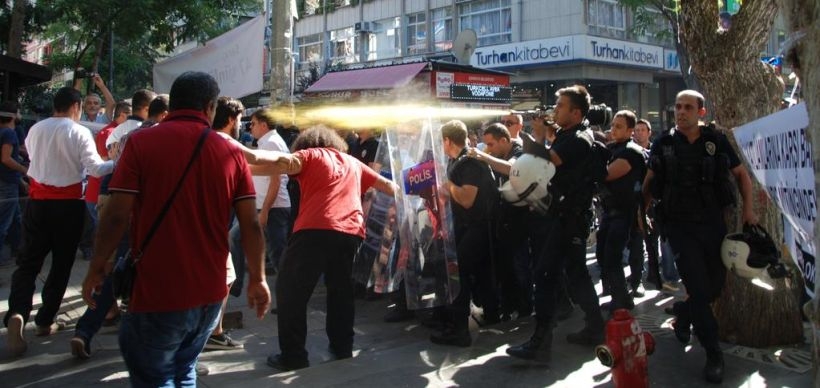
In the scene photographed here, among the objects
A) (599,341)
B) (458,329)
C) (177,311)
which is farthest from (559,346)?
(177,311)

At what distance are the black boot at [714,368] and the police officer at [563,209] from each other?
995 mm

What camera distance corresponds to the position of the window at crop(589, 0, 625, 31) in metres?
24.6

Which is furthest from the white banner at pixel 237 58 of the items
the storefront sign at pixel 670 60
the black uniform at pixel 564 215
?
the storefront sign at pixel 670 60

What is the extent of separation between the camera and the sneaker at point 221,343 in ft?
16.2

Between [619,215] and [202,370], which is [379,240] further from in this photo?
[619,215]

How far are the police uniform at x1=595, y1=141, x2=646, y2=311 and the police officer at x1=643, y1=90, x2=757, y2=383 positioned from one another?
48.3 inches

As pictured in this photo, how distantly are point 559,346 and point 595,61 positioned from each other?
2046 centimetres

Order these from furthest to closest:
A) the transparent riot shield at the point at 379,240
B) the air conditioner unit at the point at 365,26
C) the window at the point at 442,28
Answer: the air conditioner unit at the point at 365,26, the window at the point at 442,28, the transparent riot shield at the point at 379,240

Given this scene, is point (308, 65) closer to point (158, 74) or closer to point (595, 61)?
point (595, 61)

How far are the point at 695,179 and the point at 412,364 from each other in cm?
222

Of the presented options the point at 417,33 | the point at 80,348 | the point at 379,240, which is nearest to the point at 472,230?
the point at 379,240

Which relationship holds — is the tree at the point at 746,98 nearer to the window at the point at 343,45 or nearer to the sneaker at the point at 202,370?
the sneaker at the point at 202,370

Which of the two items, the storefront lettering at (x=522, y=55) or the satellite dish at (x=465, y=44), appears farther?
the storefront lettering at (x=522, y=55)

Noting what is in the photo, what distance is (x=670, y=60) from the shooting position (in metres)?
27.4
